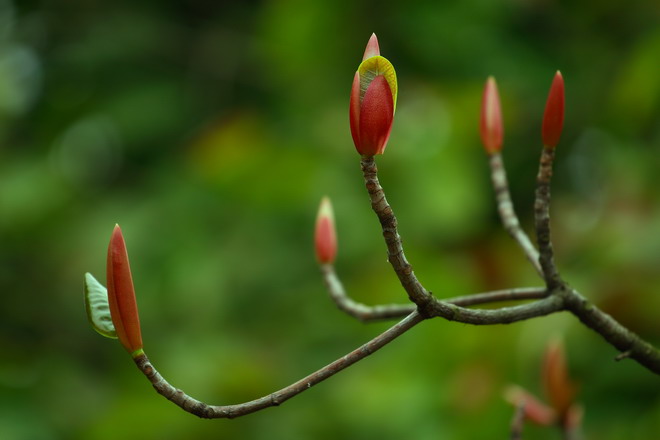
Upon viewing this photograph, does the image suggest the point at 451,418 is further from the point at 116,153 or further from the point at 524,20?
the point at 116,153

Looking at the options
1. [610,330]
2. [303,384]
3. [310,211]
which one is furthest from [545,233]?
[310,211]

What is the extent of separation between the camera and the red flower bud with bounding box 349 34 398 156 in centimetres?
39

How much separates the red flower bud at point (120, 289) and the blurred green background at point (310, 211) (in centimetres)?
87

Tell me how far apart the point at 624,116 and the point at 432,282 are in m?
0.43

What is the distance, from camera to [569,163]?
1979 millimetres

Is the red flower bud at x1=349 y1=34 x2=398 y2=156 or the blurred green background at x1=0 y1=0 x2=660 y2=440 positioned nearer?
the red flower bud at x1=349 y1=34 x2=398 y2=156

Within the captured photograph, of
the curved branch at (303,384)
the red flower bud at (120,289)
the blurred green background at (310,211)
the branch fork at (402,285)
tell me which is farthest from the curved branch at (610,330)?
the blurred green background at (310,211)

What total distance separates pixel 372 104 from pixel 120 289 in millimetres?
155

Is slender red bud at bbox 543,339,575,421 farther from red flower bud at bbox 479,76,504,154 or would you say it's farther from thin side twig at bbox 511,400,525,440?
red flower bud at bbox 479,76,504,154

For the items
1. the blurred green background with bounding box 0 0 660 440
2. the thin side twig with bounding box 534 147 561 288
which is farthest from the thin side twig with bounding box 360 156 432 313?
the blurred green background with bounding box 0 0 660 440

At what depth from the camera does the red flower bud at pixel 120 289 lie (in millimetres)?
424

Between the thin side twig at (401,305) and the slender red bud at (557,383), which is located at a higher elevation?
the thin side twig at (401,305)

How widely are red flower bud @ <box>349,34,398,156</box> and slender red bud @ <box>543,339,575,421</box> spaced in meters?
0.27

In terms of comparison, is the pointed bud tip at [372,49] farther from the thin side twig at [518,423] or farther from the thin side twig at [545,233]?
the thin side twig at [518,423]
